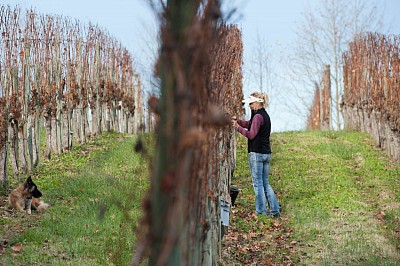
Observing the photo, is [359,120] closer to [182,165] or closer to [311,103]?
[311,103]

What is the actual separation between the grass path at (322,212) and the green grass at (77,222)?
5.91ft

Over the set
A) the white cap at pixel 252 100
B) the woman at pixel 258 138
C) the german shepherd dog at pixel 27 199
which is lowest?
the german shepherd dog at pixel 27 199

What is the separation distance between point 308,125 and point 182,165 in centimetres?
3563

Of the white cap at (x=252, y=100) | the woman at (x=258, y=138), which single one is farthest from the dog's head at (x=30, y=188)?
the white cap at (x=252, y=100)

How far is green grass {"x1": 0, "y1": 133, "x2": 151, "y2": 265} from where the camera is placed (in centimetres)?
800

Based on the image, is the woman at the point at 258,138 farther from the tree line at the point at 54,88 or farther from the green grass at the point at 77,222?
the tree line at the point at 54,88

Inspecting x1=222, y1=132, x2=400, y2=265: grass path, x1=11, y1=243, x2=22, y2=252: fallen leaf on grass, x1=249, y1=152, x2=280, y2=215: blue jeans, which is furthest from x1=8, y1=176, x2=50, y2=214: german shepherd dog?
x1=249, y1=152, x2=280, y2=215: blue jeans

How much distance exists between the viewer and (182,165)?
122 inches

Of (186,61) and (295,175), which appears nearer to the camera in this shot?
(186,61)

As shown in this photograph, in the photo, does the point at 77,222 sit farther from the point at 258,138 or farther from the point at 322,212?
the point at 322,212

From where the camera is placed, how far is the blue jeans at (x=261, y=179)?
11.3 m

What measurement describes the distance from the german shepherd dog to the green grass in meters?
0.20

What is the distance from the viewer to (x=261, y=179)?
37.1 feet

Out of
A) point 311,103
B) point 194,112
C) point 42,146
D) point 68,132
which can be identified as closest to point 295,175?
point 68,132
